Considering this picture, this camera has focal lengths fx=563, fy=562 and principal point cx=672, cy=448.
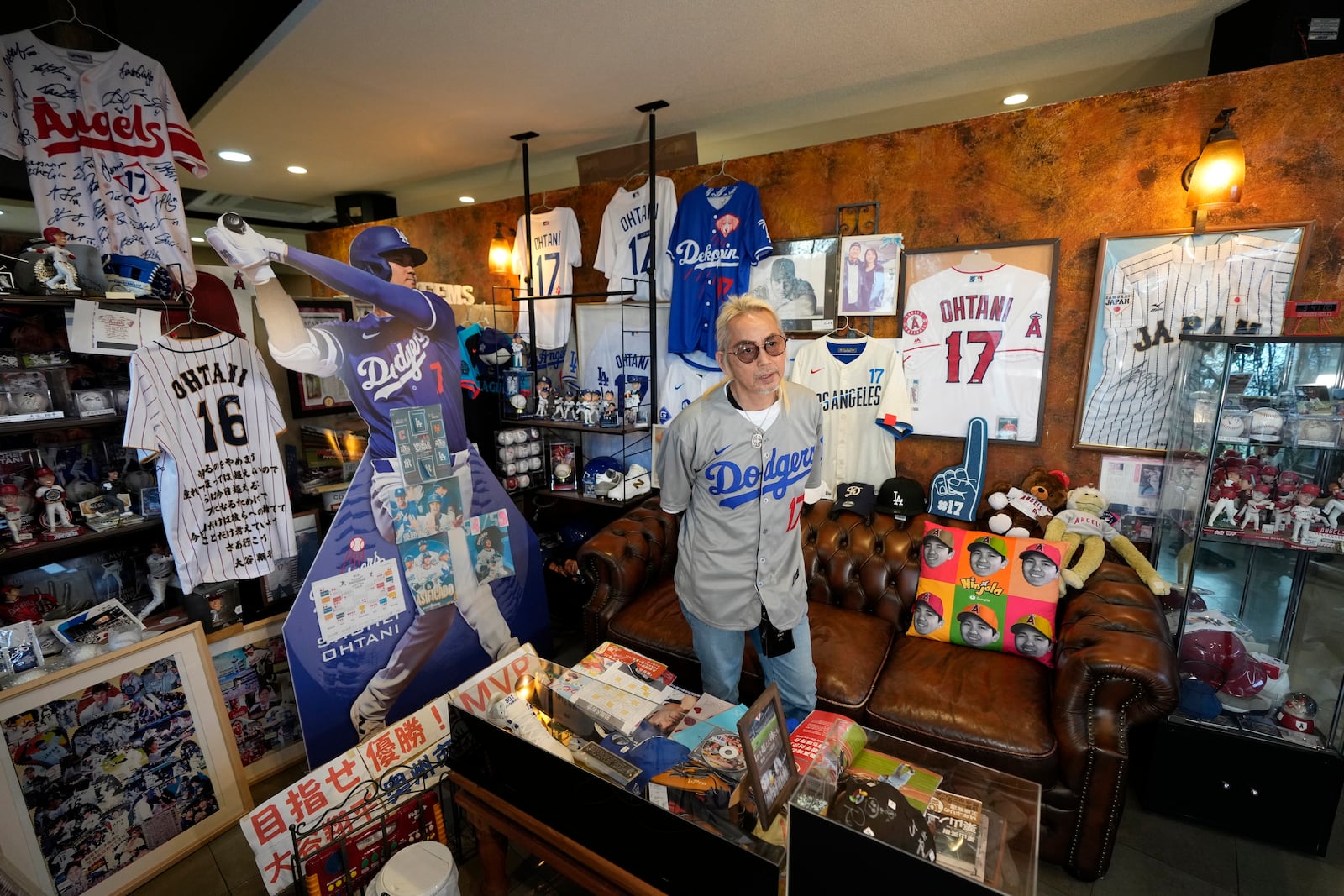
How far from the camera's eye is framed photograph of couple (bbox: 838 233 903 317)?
103 inches

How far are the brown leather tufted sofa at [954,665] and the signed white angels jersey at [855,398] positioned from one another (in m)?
0.25

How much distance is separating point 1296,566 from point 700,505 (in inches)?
85.1

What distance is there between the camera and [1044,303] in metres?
2.38

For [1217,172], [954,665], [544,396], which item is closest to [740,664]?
[954,665]

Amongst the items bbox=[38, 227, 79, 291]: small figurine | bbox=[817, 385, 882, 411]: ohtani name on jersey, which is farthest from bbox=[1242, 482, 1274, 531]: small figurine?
bbox=[38, 227, 79, 291]: small figurine

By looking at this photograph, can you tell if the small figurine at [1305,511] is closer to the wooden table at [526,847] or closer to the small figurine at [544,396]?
the wooden table at [526,847]

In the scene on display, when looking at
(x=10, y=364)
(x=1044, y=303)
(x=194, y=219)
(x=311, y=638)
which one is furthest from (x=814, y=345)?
(x=194, y=219)

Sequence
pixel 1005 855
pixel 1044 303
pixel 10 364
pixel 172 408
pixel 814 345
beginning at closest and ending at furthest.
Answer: pixel 1005 855 → pixel 10 364 → pixel 172 408 → pixel 1044 303 → pixel 814 345

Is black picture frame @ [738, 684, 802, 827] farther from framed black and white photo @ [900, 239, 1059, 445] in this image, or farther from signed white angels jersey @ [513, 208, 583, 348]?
signed white angels jersey @ [513, 208, 583, 348]

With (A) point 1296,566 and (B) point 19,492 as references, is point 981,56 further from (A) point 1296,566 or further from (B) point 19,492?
(B) point 19,492

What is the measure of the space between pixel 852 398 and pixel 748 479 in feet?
4.28

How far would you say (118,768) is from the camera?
5.75 ft

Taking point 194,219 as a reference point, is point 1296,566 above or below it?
below

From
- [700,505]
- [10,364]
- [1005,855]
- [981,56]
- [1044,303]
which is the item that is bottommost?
[1005,855]
